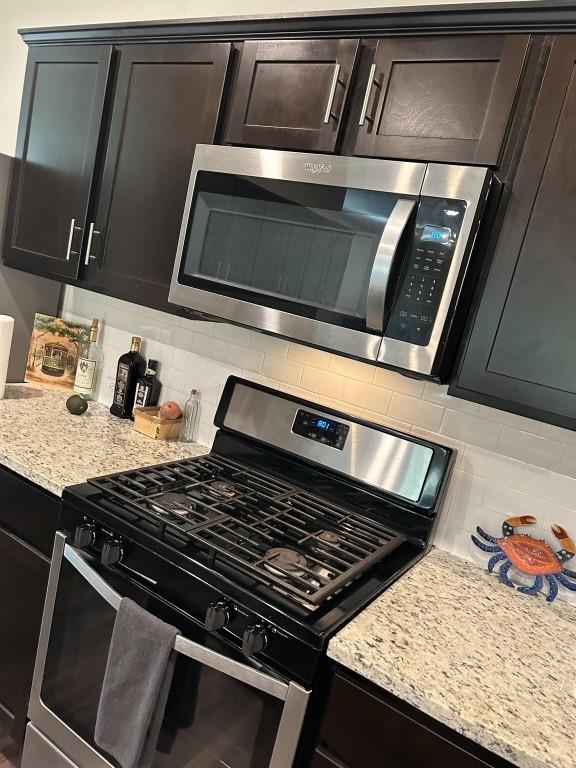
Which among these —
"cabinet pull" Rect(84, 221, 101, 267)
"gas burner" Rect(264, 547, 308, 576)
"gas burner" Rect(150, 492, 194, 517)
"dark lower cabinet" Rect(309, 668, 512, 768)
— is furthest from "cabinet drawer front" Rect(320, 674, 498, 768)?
"cabinet pull" Rect(84, 221, 101, 267)

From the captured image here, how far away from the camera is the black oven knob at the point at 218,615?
1205 millimetres

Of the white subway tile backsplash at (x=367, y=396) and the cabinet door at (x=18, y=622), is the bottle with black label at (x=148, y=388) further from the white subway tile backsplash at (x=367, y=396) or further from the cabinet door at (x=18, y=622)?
the white subway tile backsplash at (x=367, y=396)

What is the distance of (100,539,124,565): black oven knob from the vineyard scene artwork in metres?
1.19

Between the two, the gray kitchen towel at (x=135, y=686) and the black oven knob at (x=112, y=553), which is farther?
the black oven knob at (x=112, y=553)

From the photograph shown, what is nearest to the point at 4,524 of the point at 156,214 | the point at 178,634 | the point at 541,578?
the point at 178,634

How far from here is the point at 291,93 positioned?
1534 mm

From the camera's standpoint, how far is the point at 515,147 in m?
1.27

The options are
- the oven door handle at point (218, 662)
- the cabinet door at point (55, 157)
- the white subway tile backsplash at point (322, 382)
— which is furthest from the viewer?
the cabinet door at point (55, 157)

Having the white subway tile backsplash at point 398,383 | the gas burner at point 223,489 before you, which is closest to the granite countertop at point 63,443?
the gas burner at point 223,489

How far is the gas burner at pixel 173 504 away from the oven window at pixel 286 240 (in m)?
0.56

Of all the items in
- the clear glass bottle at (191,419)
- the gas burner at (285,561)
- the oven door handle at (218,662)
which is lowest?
the oven door handle at (218,662)

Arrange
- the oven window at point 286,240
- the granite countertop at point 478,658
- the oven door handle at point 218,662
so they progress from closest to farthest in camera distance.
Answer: the granite countertop at point 478,658
the oven door handle at point 218,662
the oven window at point 286,240

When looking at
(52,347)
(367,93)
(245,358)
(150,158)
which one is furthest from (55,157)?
(367,93)

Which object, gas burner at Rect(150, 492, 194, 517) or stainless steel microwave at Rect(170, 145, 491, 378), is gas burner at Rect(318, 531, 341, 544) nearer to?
gas burner at Rect(150, 492, 194, 517)
